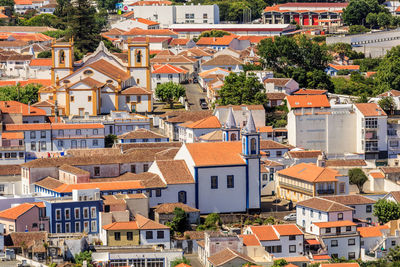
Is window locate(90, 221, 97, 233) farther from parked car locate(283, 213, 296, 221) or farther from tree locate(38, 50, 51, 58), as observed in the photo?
tree locate(38, 50, 51, 58)

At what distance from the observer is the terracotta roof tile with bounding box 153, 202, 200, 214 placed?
2371 inches

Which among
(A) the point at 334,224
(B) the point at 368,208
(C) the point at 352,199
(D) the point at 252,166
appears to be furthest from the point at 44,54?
(A) the point at 334,224

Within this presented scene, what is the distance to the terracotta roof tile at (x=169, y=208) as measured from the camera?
198 feet

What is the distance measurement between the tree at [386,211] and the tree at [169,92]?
27485 millimetres

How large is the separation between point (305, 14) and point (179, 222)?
90874 millimetres

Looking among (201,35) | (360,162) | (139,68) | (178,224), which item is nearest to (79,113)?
(139,68)

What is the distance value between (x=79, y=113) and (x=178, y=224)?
2568 centimetres

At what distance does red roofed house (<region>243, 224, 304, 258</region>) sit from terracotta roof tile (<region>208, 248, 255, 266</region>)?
6.53ft

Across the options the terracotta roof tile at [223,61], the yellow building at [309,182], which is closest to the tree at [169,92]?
the terracotta roof tile at [223,61]

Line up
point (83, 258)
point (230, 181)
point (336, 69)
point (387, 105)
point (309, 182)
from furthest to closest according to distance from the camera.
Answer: point (336, 69) < point (387, 105) < point (309, 182) < point (230, 181) < point (83, 258)

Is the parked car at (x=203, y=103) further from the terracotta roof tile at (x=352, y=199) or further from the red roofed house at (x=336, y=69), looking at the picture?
the terracotta roof tile at (x=352, y=199)

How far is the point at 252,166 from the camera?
2509 inches

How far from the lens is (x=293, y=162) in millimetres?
72250

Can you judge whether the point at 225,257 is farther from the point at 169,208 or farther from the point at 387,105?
the point at 387,105
